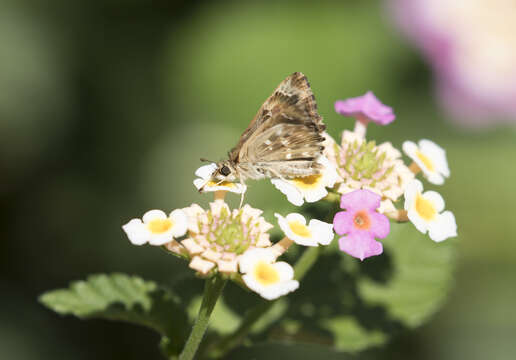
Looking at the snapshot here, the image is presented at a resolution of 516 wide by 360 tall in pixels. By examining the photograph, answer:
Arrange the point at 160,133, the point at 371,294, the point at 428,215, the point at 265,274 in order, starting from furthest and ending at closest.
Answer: the point at 160,133 < the point at 371,294 < the point at 428,215 < the point at 265,274

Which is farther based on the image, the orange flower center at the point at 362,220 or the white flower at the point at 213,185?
the white flower at the point at 213,185

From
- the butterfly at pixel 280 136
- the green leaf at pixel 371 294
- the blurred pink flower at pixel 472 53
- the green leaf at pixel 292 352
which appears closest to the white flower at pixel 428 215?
the butterfly at pixel 280 136

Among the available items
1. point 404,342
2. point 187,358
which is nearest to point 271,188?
point 404,342

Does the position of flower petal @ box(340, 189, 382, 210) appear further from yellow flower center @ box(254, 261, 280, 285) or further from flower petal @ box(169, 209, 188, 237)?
flower petal @ box(169, 209, 188, 237)

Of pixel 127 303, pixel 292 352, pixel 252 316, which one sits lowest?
pixel 292 352

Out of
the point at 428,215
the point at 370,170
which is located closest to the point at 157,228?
the point at 370,170

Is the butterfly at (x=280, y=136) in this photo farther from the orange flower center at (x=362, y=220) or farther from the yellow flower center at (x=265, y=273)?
the yellow flower center at (x=265, y=273)

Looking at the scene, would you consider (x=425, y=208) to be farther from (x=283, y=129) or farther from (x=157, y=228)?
(x=157, y=228)

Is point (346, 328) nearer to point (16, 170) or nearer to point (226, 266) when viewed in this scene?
point (226, 266)
